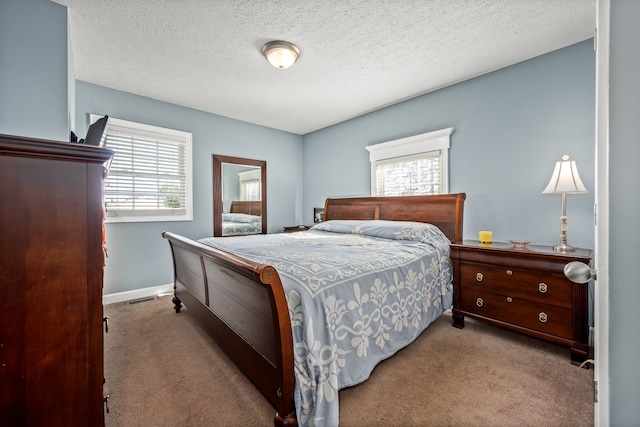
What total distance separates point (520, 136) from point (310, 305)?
2.68 meters

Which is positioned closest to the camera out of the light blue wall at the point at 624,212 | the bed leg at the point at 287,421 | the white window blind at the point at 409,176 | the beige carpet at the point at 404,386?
the light blue wall at the point at 624,212

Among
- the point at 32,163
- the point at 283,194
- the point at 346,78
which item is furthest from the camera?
the point at 283,194

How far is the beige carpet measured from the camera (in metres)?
1.43

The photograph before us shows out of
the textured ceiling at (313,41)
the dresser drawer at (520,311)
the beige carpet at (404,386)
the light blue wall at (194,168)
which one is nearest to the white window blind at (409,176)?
the textured ceiling at (313,41)

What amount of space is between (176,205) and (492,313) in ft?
12.7

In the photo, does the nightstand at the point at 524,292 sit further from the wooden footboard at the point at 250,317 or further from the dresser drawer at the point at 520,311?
the wooden footboard at the point at 250,317

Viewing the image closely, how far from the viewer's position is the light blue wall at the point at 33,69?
1720mm

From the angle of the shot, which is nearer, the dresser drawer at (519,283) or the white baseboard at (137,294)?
the dresser drawer at (519,283)

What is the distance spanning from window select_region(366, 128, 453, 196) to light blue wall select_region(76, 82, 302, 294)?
1751 mm

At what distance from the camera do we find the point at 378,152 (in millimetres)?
3836

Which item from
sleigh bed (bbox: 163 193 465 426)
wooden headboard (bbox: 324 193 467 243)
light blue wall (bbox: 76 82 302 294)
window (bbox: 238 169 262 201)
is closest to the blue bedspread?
sleigh bed (bbox: 163 193 465 426)

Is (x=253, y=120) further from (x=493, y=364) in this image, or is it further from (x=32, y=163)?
(x=493, y=364)

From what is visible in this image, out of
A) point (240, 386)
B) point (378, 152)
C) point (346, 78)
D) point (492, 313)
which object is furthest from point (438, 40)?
point (240, 386)

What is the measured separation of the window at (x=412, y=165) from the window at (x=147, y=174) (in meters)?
2.69
